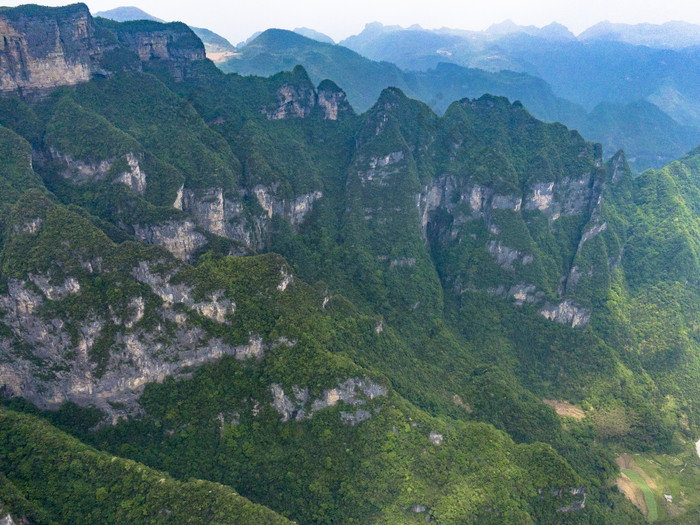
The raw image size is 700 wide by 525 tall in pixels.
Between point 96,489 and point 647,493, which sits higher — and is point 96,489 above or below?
above

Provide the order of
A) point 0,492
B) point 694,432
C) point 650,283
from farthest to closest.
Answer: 1. point 650,283
2. point 694,432
3. point 0,492

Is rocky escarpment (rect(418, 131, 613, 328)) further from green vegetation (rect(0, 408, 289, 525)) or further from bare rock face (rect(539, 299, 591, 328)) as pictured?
green vegetation (rect(0, 408, 289, 525))

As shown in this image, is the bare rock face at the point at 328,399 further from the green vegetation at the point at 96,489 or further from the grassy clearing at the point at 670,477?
the grassy clearing at the point at 670,477

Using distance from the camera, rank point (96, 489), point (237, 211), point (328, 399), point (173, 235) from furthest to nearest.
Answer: point (237, 211)
point (173, 235)
point (328, 399)
point (96, 489)

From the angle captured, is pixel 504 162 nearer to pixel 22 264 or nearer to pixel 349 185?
pixel 349 185

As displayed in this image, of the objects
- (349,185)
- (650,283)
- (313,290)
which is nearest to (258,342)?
(313,290)

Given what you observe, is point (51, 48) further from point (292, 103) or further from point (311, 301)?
point (311, 301)

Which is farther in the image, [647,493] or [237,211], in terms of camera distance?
[237,211]

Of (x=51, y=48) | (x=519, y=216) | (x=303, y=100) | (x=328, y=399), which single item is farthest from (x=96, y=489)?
(x=303, y=100)
